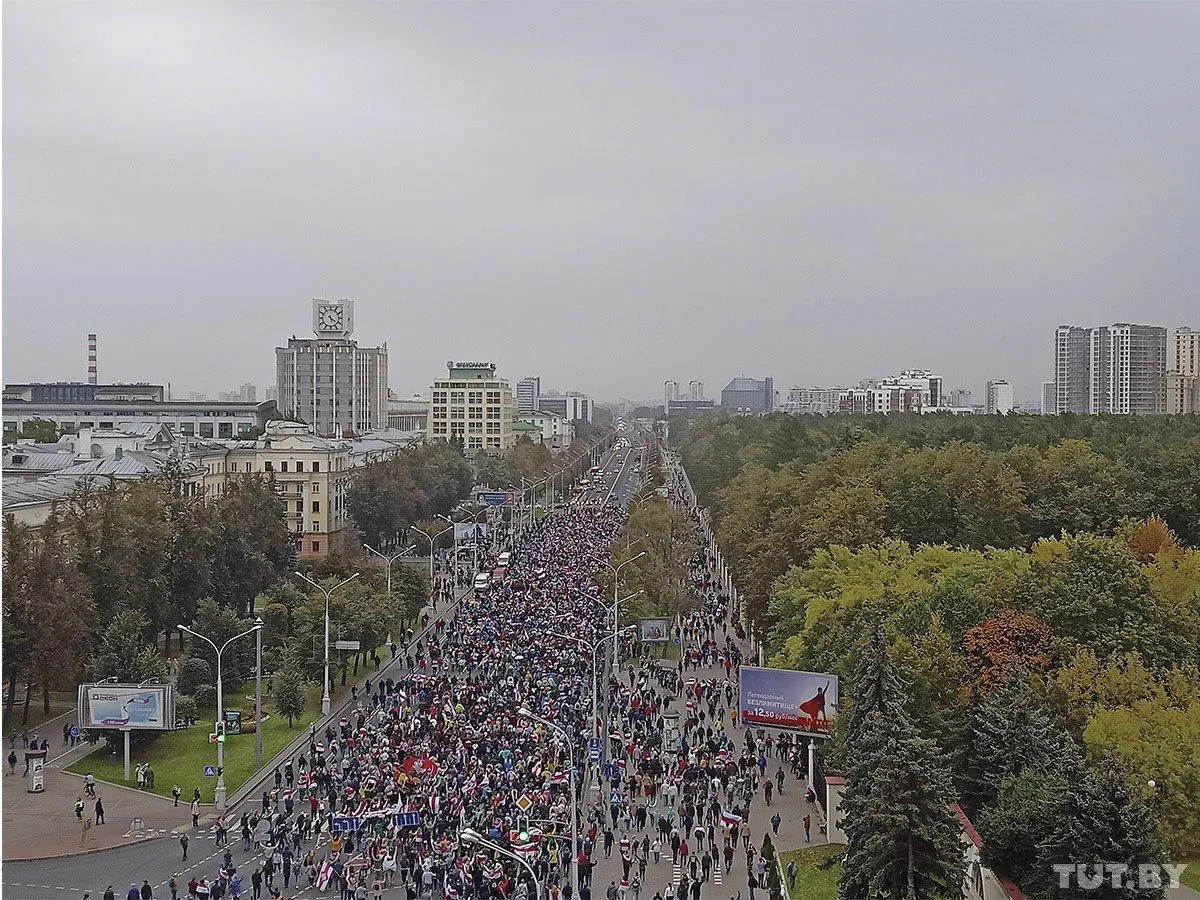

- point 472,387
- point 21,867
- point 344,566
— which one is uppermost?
point 472,387

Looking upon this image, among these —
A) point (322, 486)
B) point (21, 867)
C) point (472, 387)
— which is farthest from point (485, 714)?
point (472, 387)

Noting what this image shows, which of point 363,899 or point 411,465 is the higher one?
point 411,465

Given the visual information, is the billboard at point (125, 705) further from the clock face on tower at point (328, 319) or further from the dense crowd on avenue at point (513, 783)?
the clock face on tower at point (328, 319)

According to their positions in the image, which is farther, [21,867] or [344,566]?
[344,566]

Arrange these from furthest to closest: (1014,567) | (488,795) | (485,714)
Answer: (1014,567)
(485,714)
(488,795)

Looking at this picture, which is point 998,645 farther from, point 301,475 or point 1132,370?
point 1132,370

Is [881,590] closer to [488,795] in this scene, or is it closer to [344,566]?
[488,795]
